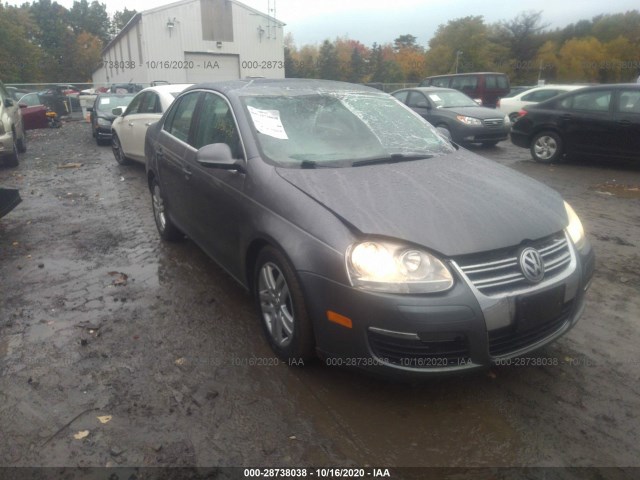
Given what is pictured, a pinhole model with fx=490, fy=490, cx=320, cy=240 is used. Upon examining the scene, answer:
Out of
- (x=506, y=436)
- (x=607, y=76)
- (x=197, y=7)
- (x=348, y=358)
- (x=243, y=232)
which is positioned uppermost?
(x=197, y=7)

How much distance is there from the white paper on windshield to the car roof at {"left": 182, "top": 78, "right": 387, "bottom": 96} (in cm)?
32

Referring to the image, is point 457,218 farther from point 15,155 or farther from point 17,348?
point 15,155

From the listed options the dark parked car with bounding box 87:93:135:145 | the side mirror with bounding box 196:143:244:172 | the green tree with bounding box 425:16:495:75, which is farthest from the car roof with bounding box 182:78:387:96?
the green tree with bounding box 425:16:495:75

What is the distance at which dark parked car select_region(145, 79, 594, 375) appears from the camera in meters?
2.38

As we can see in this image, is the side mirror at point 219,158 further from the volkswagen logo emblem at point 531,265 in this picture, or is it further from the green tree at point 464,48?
the green tree at point 464,48

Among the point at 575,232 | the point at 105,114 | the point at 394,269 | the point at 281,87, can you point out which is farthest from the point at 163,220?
the point at 105,114

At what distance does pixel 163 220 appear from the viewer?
5.26m

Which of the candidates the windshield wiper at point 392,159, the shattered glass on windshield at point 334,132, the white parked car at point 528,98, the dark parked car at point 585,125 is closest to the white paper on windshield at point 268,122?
the shattered glass on windshield at point 334,132

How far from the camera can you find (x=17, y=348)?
3.29 metres

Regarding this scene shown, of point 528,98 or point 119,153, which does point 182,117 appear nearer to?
point 119,153

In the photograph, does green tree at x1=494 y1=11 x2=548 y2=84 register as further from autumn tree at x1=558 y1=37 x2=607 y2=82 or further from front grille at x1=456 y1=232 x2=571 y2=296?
front grille at x1=456 y1=232 x2=571 y2=296

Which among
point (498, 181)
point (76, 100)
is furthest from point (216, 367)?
point (76, 100)

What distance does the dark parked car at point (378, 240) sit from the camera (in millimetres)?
2385

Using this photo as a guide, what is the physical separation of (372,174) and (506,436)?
1.65m
